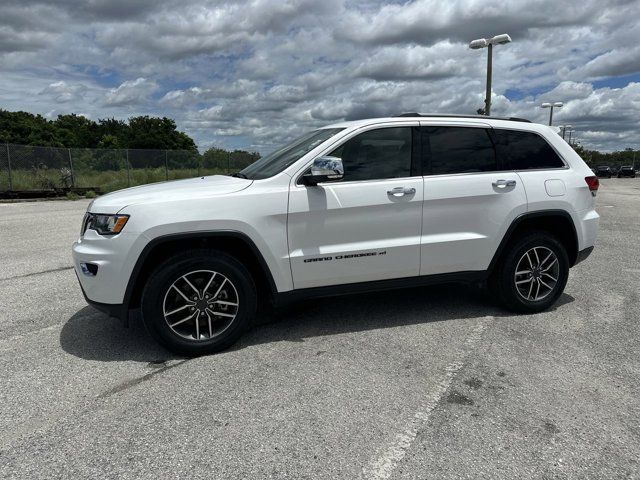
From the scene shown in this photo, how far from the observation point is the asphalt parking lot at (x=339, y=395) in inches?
99.4

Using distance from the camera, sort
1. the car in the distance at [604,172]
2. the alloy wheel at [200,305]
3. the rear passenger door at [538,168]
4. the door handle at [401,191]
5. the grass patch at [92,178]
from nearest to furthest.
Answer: the alloy wheel at [200,305]
the door handle at [401,191]
the rear passenger door at [538,168]
the grass patch at [92,178]
the car in the distance at [604,172]

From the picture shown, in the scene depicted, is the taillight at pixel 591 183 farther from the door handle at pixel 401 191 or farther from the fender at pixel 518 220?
the door handle at pixel 401 191

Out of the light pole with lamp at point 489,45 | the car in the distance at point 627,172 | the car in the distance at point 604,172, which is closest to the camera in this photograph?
the light pole with lamp at point 489,45

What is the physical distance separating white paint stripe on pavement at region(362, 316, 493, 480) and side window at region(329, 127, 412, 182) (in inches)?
65.3

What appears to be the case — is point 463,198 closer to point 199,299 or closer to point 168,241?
point 199,299

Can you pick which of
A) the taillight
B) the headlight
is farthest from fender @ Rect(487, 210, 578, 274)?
the headlight

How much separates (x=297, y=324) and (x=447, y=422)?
192cm

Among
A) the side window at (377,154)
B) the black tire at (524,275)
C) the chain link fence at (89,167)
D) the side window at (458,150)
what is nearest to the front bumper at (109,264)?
the side window at (377,154)

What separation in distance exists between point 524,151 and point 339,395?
9.98 feet

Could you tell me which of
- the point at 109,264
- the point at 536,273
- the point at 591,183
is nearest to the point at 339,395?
the point at 109,264

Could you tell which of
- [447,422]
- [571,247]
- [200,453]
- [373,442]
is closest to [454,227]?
[571,247]

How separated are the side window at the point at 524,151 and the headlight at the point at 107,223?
340cm

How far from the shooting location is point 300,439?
2709mm

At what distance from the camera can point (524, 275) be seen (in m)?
4.70
